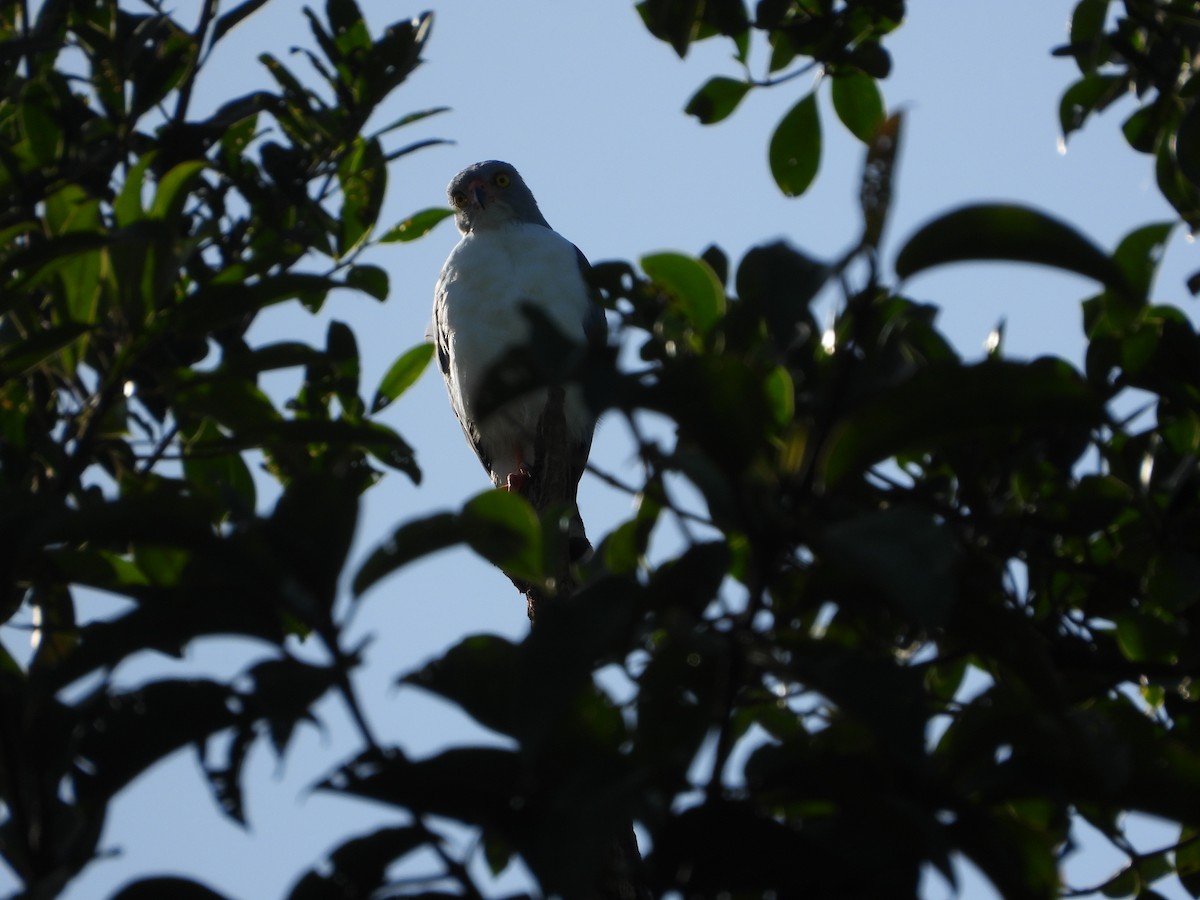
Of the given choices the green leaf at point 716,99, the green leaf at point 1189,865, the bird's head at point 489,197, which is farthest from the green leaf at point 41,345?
the bird's head at point 489,197

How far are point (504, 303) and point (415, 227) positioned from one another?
132 inches

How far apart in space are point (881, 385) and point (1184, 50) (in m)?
1.96

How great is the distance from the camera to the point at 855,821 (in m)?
1.56

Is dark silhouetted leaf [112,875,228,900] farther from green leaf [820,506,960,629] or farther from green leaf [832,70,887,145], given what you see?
green leaf [832,70,887,145]

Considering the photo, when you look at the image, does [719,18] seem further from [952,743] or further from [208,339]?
[952,743]

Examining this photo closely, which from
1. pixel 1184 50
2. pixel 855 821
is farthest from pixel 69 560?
pixel 1184 50

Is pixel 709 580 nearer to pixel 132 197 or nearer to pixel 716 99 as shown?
pixel 132 197

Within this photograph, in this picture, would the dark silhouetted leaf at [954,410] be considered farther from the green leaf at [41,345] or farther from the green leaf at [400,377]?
the green leaf at [400,377]

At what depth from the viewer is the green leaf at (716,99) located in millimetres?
3436

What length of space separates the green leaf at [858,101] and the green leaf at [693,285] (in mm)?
1462

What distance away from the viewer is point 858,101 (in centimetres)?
334

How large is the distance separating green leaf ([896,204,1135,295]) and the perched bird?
16.4 feet

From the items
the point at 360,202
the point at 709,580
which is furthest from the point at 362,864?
the point at 360,202

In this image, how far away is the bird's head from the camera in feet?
25.1
